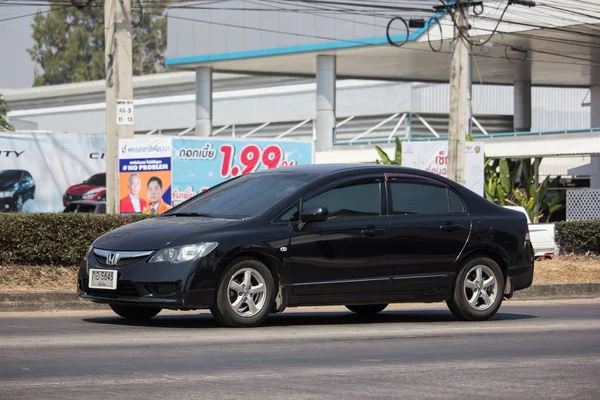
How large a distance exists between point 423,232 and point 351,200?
827mm

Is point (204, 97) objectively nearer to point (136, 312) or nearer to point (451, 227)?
point (451, 227)

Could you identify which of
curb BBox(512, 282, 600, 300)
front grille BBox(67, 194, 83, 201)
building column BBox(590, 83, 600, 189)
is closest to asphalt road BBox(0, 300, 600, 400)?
curb BBox(512, 282, 600, 300)

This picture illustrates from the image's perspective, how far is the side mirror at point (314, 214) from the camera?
36.6 ft

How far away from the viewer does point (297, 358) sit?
29.1ft

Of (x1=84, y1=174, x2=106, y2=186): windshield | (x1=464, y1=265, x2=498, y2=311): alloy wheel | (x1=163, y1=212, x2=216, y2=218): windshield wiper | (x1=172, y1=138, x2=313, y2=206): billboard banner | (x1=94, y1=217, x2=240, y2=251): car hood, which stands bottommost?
(x1=464, y1=265, x2=498, y2=311): alloy wheel

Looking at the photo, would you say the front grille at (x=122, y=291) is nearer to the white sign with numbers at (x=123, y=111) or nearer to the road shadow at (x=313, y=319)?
the road shadow at (x=313, y=319)

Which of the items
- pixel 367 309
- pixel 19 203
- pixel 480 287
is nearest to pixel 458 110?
pixel 367 309

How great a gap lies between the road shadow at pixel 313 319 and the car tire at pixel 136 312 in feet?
0.25

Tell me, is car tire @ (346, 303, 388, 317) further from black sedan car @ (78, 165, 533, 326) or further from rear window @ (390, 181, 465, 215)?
rear window @ (390, 181, 465, 215)

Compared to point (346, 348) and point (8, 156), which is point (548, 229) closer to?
point (346, 348)

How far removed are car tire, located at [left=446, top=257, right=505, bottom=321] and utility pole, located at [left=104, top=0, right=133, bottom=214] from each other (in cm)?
808

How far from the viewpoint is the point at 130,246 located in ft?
35.3

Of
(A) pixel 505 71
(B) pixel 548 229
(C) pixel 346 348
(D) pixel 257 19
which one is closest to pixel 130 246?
(C) pixel 346 348

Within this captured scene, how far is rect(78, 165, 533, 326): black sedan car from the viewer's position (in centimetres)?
1066
